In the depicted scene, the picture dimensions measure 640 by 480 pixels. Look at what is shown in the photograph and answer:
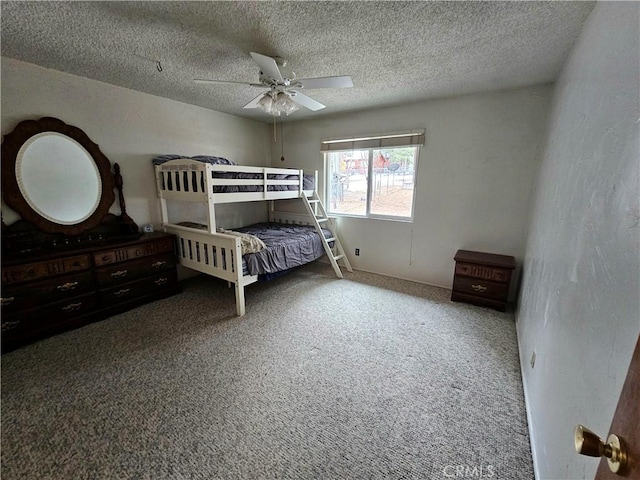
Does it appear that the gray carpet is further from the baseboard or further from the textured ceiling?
the textured ceiling

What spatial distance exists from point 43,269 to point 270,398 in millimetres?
2160

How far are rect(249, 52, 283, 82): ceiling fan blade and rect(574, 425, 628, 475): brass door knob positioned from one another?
2.16 metres

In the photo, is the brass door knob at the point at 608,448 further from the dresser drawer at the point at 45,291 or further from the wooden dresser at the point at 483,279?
the dresser drawer at the point at 45,291

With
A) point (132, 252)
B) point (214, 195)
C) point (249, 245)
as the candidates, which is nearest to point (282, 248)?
point (249, 245)

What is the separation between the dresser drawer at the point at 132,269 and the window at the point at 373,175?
7.89 ft

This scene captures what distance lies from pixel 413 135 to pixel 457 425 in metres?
2.99

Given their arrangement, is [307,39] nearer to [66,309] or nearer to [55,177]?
[55,177]

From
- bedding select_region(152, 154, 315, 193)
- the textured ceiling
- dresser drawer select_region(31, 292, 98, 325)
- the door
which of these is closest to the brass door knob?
the door

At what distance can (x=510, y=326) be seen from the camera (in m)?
2.52

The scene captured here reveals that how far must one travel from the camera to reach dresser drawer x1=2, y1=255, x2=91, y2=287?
2035mm

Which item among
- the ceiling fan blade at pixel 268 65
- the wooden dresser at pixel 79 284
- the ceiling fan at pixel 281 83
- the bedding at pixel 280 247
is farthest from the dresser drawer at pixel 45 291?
the ceiling fan blade at pixel 268 65

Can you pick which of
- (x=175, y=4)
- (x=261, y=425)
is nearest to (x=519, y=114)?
(x=175, y=4)

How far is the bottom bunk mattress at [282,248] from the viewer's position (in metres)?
2.82

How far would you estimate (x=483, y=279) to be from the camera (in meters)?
2.84
